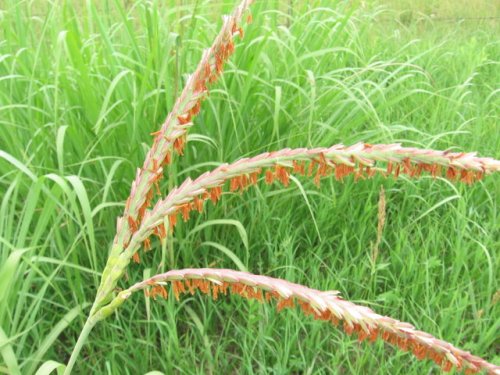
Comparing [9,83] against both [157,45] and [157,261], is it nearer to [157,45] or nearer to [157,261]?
[157,45]

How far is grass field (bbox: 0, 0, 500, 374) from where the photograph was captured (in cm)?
157

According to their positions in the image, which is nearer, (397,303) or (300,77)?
(397,303)

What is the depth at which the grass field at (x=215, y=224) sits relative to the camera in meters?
1.57

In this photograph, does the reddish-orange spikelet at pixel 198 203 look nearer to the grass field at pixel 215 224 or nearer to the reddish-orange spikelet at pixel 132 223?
the reddish-orange spikelet at pixel 132 223

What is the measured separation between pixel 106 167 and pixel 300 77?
0.84 m

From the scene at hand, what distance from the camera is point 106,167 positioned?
1.89m

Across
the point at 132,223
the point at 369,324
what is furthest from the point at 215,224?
the point at 369,324

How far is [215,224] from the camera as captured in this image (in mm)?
1895

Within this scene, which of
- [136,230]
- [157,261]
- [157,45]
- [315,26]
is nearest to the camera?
[136,230]

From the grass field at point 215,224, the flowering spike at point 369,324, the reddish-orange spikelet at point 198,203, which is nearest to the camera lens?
the flowering spike at point 369,324

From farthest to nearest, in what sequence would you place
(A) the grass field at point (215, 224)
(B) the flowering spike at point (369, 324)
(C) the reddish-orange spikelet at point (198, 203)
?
(A) the grass field at point (215, 224) → (C) the reddish-orange spikelet at point (198, 203) → (B) the flowering spike at point (369, 324)

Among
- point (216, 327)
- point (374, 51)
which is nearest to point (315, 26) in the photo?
point (374, 51)

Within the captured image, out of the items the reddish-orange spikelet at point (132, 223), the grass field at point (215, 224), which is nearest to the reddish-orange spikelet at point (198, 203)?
the reddish-orange spikelet at point (132, 223)

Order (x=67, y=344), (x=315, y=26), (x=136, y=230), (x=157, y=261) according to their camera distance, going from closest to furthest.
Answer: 1. (x=136, y=230)
2. (x=67, y=344)
3. (x=157, y=261)
4. (x=315, y=26)
